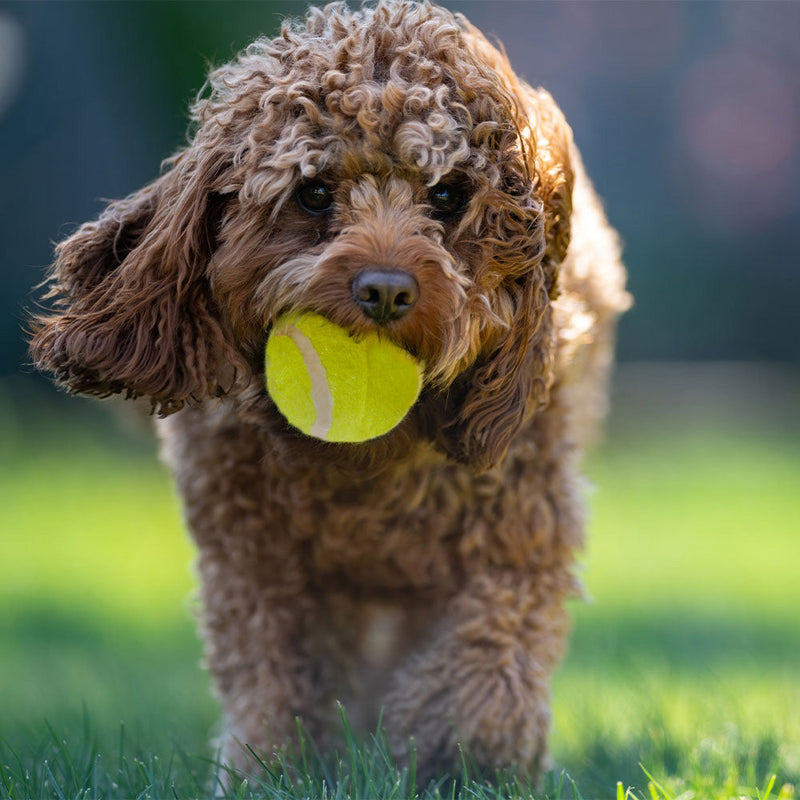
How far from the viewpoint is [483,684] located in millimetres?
3574

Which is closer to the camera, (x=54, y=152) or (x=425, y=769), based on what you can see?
(x=425, y=769)

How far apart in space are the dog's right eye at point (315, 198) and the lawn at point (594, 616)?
→ 4.42 ft

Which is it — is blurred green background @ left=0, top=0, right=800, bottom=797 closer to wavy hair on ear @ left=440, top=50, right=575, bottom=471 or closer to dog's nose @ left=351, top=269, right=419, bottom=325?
wavy hair on ear @ left=440, top=50, right=575, bottom=471

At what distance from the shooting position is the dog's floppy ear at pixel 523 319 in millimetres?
3252

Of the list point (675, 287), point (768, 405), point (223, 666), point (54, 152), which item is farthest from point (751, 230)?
point (223, 666)

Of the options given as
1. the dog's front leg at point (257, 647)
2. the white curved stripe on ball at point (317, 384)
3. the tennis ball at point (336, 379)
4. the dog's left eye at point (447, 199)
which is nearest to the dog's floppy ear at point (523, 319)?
the dog's left eye at point (447, 199)

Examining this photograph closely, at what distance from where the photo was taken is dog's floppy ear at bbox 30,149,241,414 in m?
3.21

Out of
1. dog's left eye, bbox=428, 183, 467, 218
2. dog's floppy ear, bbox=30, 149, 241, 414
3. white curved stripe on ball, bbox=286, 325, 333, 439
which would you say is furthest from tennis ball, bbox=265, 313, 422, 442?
dog's left eye, bbox=428, 183, 467, 218

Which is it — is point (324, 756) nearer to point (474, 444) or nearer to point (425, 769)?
point (425, 769)

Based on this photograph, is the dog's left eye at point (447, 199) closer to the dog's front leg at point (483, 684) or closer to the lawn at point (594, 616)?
the dog's front leg at point (483, 684)

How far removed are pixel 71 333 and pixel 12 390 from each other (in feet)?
24.5

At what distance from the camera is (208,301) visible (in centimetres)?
328

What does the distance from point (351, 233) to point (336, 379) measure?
1.18ft

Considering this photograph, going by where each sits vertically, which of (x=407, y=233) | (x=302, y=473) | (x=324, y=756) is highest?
(x=407, y=233)
